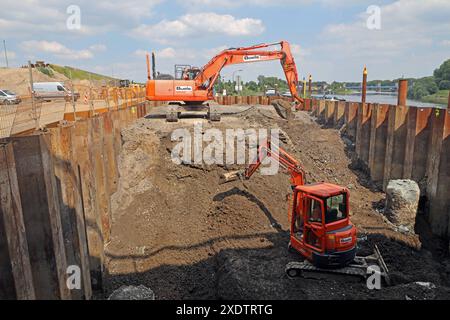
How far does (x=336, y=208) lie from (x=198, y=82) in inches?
461

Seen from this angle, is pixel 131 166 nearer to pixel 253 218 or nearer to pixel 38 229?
pixel 253 218

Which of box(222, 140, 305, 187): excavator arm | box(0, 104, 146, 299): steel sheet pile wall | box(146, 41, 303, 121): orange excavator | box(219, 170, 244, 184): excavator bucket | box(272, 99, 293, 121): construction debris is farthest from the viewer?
box(272, 99, 293, 121): construction debris

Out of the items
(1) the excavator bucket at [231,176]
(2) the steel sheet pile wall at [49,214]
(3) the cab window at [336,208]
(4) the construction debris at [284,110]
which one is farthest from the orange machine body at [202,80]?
(3) the cab window at [336,208]

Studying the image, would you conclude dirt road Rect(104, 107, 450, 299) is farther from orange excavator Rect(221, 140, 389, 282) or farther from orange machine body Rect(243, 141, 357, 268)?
orange machine body Rect(243, 141, 357, 268)

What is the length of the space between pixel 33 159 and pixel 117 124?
6.88 metres

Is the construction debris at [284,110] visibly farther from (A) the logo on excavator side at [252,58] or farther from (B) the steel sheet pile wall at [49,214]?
(B) the steel sheet pile wall at [49,214]

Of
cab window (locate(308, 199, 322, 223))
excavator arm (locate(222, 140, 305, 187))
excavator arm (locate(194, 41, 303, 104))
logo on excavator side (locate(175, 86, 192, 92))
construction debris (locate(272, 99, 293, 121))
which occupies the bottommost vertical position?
cab window (locate(308, 199, 322, 223))

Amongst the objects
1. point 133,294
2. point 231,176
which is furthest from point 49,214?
point 231,176

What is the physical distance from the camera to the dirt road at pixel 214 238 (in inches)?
303

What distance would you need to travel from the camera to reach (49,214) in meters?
5.59

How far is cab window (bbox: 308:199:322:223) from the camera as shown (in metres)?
7.96

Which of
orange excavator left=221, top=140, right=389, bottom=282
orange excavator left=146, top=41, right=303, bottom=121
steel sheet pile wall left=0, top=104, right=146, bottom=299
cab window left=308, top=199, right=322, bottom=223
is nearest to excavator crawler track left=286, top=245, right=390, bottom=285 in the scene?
orange excavator left=221, top=140, right=389, bottom=282

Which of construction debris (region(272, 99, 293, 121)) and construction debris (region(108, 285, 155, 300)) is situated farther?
construction debris (region(272, 99, 293, 121))

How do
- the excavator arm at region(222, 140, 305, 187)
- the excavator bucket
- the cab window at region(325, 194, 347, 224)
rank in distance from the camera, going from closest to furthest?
the cab window at region(325, 194, 347, 224)
the excavator arm at region(222, 140, 305, 187)
the excavator bucket
